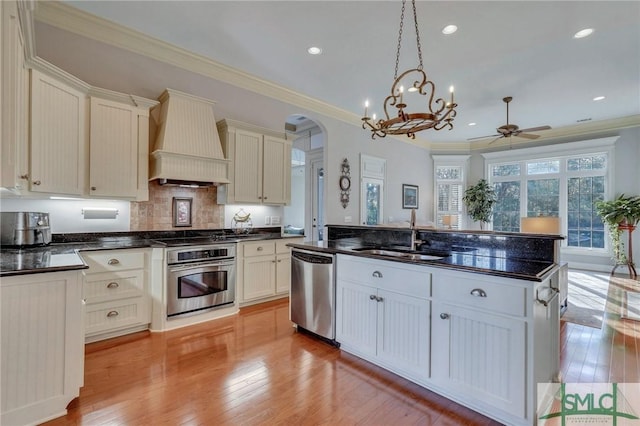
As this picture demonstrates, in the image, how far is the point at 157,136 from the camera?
3.49 metres

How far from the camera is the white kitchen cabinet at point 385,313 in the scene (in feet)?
6.82

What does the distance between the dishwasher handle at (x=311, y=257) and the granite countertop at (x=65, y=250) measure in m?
0.99

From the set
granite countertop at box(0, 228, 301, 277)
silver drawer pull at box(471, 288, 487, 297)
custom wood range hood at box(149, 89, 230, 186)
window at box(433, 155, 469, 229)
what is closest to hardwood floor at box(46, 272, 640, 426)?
silver drawer pull at box(471, 288, 487, 297)

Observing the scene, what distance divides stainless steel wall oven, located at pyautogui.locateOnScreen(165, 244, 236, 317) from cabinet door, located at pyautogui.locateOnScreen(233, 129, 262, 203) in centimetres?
83

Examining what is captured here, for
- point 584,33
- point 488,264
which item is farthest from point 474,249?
point 584,33

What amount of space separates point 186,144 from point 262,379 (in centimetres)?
262

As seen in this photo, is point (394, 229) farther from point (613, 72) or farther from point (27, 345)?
point (613, 72)

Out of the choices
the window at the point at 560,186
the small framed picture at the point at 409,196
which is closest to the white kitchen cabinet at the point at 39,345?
the small framed picture at the point at 409,196

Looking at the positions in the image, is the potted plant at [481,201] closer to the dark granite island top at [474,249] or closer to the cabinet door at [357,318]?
the dark granite island top at [474,249]

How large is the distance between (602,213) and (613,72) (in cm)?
298

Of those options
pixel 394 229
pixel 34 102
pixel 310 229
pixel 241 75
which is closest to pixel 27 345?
pixel 34 102

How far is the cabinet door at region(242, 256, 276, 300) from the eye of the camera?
3.81 meters

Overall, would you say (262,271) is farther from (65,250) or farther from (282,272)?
(65,250)

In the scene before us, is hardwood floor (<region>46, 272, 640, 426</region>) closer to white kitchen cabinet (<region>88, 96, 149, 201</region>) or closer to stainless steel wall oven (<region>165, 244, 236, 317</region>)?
stainless steel wall oven (<region>165, 244, 236, 317</region>)
